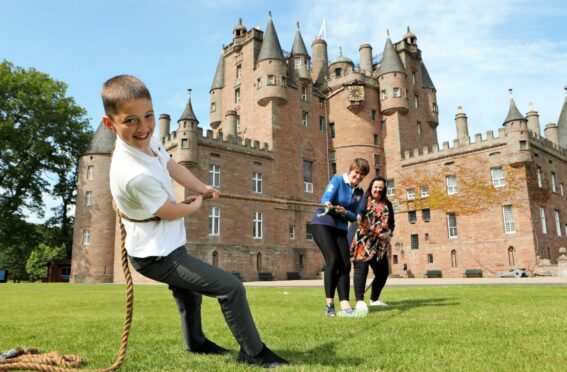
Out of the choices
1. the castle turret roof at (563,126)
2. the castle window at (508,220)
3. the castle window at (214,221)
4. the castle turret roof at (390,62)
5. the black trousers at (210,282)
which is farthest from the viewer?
the castle turret roof at (563,126)

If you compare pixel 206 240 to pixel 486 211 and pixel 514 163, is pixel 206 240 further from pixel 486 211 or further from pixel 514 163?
pixel 514 163

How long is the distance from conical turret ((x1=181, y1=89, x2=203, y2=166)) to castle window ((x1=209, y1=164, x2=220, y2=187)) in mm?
1604

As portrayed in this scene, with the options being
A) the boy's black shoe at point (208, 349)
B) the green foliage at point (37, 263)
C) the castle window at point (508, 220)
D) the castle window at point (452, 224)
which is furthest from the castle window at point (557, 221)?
the green foliage at point (37, 263)

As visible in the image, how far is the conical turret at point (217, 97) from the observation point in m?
41.9

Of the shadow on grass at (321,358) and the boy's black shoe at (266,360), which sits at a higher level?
the boy's black shoe at (266,360)

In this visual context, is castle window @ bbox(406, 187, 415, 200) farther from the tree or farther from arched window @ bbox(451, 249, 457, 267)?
the tree

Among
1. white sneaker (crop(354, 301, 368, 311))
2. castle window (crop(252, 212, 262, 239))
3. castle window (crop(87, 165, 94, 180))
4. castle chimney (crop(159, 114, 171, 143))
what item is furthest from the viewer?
castle chimney (crop(159, 114, 171, 143))

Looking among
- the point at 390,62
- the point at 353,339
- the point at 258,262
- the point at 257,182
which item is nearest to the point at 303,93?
the point at 390,62

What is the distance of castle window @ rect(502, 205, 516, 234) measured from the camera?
31.1 meters

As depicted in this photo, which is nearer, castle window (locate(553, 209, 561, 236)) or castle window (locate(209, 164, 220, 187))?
castle window (locate(209, 164, 220, 187))

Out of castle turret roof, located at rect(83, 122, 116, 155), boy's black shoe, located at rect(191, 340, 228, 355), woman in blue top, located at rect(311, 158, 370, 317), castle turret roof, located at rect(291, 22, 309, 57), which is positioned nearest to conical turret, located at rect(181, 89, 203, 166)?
castle turret roof, located at rect(83, 122, 116, 155)

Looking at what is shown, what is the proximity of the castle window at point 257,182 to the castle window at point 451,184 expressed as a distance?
587 inches

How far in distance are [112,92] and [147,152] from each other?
1.69ft

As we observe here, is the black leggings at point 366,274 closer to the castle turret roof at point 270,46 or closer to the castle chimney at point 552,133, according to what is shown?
the castle turret roof at point 270,46
